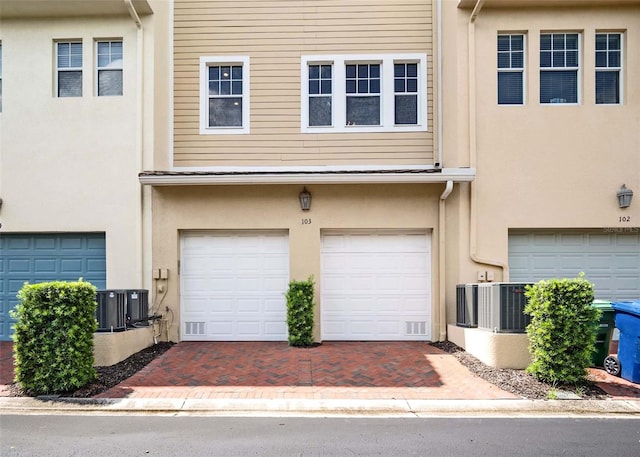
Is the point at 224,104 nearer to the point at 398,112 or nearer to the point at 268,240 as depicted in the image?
the point at 268,240

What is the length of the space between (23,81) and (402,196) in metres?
8.27

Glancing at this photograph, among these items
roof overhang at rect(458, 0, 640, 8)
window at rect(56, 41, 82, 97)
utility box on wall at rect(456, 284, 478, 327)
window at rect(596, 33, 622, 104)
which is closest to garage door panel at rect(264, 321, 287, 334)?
utility box on wall at rect(456, 284, 478, 327)

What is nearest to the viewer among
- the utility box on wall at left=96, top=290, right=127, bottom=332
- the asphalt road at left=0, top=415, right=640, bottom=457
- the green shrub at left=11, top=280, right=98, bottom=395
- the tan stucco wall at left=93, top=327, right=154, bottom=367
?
the asphalt road at left=0, top=415, right=640, bottom=457

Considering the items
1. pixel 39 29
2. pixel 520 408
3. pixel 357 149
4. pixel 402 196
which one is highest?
pixel 39 29

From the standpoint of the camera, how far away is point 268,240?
9586 millimetres

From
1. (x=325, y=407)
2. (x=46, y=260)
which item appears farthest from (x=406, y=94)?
(x=46, y=260)

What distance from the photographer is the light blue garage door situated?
31.2 feet

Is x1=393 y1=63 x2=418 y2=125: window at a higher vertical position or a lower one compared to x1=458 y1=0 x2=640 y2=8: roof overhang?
lower

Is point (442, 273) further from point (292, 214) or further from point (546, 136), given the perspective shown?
point (546, 136)

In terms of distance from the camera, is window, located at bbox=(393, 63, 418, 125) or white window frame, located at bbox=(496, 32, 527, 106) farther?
window, located at bbox=(393, 63, 418, 125)

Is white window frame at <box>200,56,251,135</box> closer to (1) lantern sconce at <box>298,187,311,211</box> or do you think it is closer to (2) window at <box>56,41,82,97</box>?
(1) lantern sconce at <box>298,187,311,211</box>

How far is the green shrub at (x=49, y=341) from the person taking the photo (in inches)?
244

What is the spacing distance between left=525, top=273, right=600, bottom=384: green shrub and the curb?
49 cm

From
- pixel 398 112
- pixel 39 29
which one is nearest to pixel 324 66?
pixel 398 112
